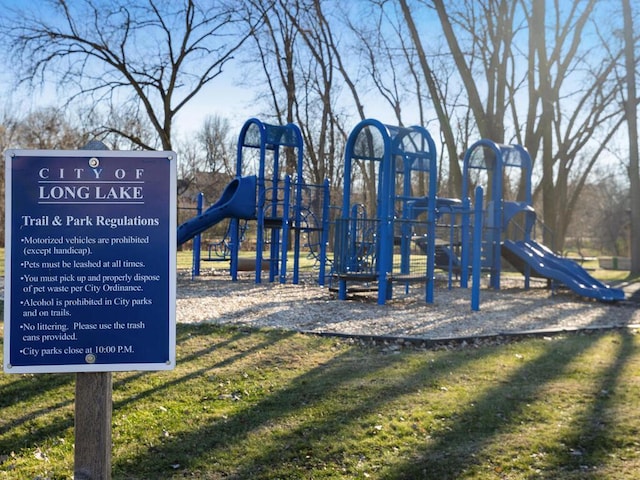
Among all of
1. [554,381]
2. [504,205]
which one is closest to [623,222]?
[504,205]

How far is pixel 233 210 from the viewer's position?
15.9 m

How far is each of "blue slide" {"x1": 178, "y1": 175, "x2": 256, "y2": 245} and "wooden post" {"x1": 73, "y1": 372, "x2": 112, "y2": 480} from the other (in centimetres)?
1296

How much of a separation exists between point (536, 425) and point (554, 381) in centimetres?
152

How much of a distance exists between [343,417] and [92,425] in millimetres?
2548

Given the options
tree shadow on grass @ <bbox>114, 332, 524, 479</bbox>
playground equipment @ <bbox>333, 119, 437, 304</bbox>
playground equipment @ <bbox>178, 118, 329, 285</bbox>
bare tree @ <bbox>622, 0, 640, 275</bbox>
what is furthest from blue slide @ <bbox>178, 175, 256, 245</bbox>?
bare tree @ <bbox>622, 0, 640, 275</bbox>

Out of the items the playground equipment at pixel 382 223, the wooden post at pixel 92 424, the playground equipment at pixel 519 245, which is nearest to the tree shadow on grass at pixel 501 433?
the wooden post at pixel 92 424

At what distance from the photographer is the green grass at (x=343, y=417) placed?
423cm

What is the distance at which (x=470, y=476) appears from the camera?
410cm

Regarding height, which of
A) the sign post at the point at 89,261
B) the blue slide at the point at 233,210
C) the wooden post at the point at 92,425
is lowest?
the wooden post at the point at 92,425

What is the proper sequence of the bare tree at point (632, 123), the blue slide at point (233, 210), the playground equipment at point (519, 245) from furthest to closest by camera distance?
the bare tree at point (632, 123), the blue slide at point (233, 210), the playground equipment at point (519, 245)

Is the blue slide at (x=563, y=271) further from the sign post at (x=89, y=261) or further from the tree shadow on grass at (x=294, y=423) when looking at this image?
the sign post at (x=89, y=261)

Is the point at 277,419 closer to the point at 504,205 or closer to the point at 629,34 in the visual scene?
the point at 504,205

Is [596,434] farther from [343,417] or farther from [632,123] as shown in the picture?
[632,123]

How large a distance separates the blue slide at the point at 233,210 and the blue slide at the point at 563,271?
5.87 meters
